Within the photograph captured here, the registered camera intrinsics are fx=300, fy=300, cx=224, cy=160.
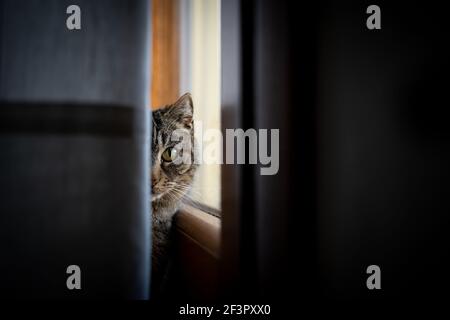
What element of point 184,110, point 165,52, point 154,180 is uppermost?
point 165,52

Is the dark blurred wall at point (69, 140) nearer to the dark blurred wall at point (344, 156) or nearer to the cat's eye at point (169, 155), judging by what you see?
the dark blurred wall at point (344, 156)

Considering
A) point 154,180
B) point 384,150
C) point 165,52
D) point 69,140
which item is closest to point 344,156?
point 384,150

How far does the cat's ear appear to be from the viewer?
816mm

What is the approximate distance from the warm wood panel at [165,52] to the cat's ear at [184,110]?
A: 123 millimetres

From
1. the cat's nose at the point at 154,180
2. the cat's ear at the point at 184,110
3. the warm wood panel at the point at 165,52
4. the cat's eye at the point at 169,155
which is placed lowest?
the cat's nose at the point at 154,180

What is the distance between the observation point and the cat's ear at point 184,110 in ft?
2.68

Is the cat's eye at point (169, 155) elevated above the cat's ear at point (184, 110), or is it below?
below

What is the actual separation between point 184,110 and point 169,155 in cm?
14

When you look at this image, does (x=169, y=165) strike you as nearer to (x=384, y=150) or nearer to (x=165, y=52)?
(x=165, y=52)

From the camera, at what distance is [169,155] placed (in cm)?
86

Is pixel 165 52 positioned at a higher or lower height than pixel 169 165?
higher

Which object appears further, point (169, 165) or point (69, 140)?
point (169, 165)

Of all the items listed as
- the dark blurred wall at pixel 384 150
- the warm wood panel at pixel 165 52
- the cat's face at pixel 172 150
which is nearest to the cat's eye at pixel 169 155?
the cat's face at pixel 172 150
